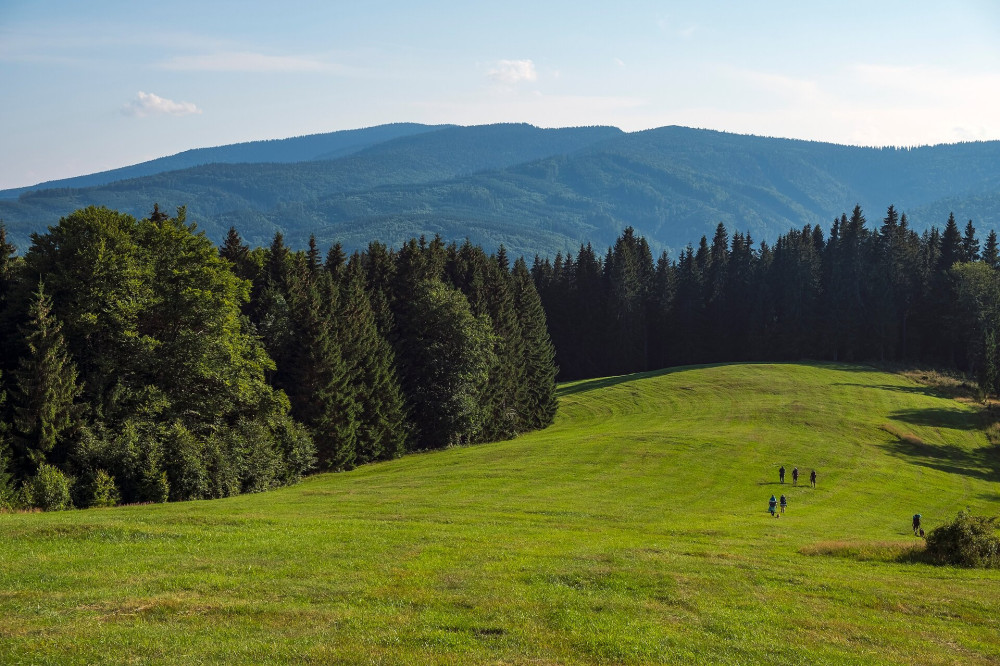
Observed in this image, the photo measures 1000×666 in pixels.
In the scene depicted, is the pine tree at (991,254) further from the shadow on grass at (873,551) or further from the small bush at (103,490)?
the small bush at (103,490)

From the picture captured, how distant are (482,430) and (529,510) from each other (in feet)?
137

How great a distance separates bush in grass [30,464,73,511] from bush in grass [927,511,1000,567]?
130 ft

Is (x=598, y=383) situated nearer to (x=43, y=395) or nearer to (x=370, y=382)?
(x=370, y=382)

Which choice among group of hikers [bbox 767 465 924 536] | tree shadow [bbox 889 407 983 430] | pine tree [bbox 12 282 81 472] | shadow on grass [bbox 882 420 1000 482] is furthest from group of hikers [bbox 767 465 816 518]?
pine tree [bbox 12 282 81 472]

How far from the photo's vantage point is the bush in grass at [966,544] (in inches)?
1129

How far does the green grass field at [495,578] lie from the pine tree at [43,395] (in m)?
10.1

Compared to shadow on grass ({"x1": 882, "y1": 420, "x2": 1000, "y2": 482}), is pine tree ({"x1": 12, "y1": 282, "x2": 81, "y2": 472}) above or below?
above

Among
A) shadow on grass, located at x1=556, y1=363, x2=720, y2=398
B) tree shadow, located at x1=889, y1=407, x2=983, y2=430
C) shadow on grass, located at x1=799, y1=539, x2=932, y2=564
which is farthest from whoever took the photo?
shadow on grass, located at x1=556, y1=363, x2=720, y2=398

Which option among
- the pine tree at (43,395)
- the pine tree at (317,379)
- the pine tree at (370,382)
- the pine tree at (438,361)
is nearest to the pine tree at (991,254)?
the pine tree at (438,361)

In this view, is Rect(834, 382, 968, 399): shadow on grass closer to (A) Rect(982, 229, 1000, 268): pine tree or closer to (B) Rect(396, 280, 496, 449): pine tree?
(A) Rect(982, 229, 1000, 268): pine tree

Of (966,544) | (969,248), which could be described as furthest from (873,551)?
(969,248)

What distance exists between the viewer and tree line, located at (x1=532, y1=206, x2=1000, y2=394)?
123750 mm

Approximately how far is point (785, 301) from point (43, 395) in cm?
11843

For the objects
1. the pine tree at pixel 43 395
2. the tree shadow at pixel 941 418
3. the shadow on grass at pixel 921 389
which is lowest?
the tree shadow at pixel 941 418
